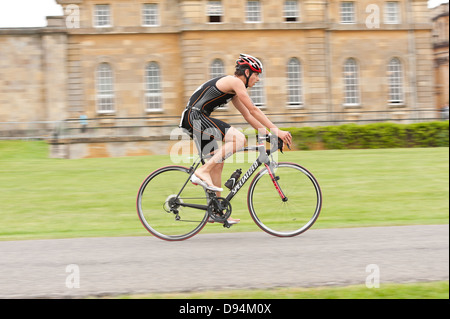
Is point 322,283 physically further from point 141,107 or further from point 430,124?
point 141,107

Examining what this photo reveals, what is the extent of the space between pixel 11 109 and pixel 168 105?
9112 millimetres

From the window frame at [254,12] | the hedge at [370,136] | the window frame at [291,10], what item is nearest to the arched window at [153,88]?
the window frame at [254,12]

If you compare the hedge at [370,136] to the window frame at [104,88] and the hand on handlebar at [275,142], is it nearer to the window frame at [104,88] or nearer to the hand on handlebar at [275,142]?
the window frame at [104,88]

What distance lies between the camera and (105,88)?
3612 centimetres

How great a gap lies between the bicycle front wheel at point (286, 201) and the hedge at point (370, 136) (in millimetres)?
15891

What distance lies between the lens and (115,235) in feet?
23.6

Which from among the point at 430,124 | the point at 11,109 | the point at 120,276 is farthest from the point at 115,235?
the point at 11,109

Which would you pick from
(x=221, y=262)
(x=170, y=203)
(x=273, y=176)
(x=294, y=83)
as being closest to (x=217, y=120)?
(x=273, y=176)

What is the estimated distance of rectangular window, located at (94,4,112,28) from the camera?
3562cm

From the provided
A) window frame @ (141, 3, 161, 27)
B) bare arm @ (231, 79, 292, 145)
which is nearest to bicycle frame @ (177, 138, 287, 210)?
bare arm @ (231, 79, 292, 145)

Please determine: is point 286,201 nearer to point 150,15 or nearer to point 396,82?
point 150,15

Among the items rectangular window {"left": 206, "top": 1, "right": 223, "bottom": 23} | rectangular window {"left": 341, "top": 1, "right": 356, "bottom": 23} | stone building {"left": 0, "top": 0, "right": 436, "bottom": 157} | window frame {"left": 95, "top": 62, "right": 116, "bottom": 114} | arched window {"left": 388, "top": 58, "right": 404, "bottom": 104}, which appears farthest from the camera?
arched window {"left": 388, "top": 58, "right": 404, "bottom": 104}

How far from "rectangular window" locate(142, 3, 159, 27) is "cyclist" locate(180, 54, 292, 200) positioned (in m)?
30.5

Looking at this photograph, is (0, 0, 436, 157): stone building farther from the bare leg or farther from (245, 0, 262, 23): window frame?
the bare leg
